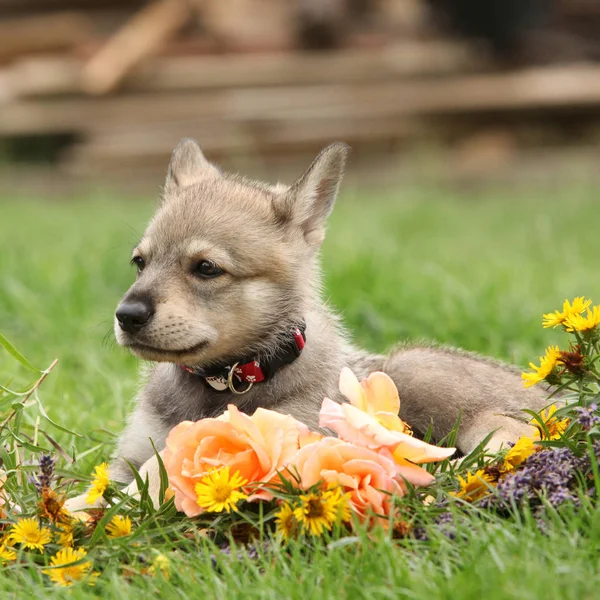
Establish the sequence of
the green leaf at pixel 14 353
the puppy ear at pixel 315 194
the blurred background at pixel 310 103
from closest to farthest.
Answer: the green leaf at pixel 14 353, the puppy ear at pixel 315 194, the blurred background at pixel 310 103

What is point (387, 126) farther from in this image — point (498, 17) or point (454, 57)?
point (498, 17)

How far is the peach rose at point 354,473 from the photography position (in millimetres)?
2500

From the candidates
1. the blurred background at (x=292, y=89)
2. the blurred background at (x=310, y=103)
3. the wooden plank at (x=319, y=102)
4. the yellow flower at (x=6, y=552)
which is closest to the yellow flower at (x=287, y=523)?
the yellow flower at (x=6, y=552)

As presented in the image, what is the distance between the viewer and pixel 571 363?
8.80ft

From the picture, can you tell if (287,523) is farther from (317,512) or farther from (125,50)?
(125,50)

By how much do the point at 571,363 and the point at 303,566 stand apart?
96 cm

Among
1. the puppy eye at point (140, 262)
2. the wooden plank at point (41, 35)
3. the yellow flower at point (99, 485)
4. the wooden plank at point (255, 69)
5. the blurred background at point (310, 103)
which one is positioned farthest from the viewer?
the wooden plank at point (41, 35)

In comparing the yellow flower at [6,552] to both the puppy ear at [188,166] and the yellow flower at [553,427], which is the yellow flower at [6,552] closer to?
the yellow flower at [553,427]

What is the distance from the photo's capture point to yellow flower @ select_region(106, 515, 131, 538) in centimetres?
254

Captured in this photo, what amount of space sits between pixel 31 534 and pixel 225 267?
1106 mm

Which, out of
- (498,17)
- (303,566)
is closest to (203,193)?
(303,566)

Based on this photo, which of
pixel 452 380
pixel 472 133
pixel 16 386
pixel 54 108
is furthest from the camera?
pixel 472 133

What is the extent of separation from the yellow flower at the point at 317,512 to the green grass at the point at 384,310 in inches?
2.8

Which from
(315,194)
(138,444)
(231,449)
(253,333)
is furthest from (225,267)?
(231,449)
